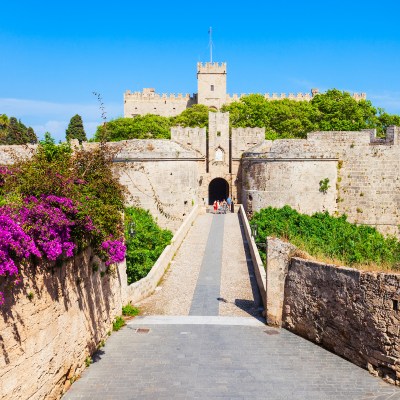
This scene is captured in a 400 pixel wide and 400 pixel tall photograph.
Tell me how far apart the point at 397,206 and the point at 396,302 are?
66.4 ft

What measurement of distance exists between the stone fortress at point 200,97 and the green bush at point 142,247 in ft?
133

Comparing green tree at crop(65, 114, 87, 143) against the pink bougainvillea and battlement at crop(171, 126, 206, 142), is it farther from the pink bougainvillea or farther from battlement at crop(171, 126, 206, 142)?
the pink bougainvillea

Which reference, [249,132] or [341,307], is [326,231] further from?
[341,307]

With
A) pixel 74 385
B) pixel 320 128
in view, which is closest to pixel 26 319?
pixel 74 385

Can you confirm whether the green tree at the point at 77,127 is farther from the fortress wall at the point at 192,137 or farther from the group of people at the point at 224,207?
the group of people at the point at 224,207

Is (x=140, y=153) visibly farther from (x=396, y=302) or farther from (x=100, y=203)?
(x=396, y=302)

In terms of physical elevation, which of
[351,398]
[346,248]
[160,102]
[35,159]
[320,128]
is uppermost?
[160,102]

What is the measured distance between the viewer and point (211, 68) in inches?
2427

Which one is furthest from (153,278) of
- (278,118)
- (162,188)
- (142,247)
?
(278,118)

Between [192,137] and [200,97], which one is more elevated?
[200,97]

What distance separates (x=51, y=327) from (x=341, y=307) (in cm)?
633

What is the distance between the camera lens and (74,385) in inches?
340

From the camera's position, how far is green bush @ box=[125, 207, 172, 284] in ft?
59.2

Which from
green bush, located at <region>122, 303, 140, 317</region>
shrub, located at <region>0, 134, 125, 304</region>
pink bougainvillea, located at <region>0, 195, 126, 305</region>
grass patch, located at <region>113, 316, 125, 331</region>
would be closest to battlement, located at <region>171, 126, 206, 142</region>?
green bush, located at <region>122, 303, 140, 317</region>
